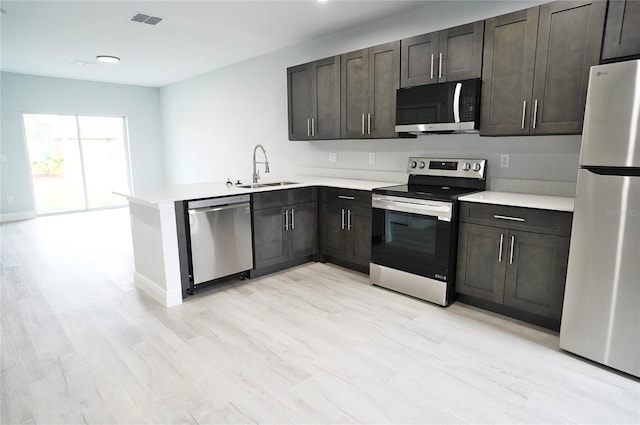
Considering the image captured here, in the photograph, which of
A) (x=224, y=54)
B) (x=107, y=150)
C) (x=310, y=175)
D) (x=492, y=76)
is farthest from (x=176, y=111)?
(x=492, y=76)

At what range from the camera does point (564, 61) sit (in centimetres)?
244

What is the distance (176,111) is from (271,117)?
3434 mm

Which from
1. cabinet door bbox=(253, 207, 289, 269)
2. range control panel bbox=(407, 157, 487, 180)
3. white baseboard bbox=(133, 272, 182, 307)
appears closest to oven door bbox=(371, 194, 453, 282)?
range control panel bbox=(407, 157, 487, 180)

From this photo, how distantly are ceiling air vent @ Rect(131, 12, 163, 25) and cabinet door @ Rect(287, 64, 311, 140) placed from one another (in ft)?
4.97

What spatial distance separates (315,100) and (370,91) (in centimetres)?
79

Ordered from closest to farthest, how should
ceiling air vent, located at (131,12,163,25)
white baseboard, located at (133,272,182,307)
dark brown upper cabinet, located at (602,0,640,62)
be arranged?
dark brown upper cabinet, located at (602,0,640,62) < white baseboard, located at (133,272,182,307) < ceiling air vent, located at (131,12,163,25)

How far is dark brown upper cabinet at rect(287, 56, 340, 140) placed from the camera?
3934 mm

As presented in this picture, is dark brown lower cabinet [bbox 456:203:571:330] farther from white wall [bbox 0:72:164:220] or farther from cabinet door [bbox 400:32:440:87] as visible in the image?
white wall [bbox 0:72:164:220]

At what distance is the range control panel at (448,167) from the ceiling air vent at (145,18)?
304 centimetres

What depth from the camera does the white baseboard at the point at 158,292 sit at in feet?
9.87

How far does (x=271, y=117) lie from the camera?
523 cm

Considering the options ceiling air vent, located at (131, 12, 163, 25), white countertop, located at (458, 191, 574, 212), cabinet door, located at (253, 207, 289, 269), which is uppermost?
ceiling air vent, located at (131, 12, 163, 25)

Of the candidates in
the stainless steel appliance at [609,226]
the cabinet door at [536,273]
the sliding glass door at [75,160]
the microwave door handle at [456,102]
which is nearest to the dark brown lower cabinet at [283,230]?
the microwave door handle at [456,102]

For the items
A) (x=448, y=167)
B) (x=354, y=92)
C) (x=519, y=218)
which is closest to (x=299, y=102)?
(x=354, y=92)
